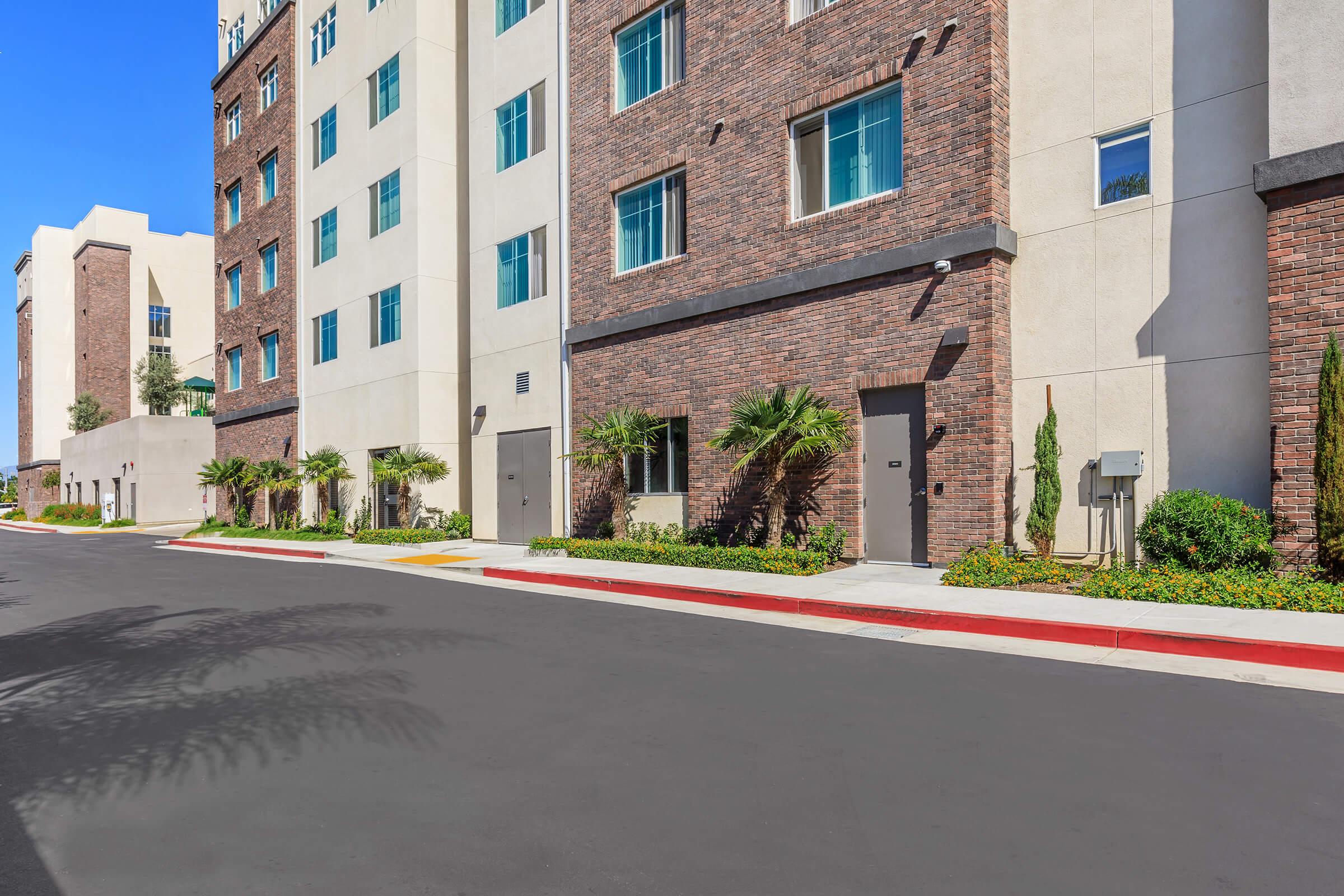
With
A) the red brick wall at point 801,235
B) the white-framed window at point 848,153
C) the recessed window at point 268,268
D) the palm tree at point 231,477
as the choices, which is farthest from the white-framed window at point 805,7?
the palm tree at point 231,477

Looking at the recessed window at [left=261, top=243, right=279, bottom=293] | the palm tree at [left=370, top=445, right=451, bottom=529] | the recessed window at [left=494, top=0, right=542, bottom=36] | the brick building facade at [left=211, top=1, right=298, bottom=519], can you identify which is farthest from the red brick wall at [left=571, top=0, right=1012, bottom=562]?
the recessed window at [left=261, top=243, right=279, bottom=293]

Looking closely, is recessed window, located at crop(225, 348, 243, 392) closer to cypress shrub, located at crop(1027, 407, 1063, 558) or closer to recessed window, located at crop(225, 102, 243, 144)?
recessed window, located at crop(225, 102, 243, 144)

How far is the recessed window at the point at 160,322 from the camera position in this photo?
68.6m

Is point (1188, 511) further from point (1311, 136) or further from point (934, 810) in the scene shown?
point (934, 810)

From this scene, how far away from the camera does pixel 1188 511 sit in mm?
11023

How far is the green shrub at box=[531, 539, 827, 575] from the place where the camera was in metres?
13.9

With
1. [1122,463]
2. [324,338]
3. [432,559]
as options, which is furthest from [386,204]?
[1122,463]

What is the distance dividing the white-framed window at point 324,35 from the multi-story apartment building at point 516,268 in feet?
28.2

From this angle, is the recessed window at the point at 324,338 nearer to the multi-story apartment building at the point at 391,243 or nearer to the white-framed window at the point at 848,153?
the multi-story apartment building at the point at 391,243

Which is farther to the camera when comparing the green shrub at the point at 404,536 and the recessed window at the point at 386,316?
the recessed window at the point at 386,316

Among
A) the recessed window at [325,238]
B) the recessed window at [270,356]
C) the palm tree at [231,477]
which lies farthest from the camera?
the palm tree at [231,477]

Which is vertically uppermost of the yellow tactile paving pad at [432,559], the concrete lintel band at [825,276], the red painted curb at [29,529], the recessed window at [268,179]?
the recessed window at [268,179]

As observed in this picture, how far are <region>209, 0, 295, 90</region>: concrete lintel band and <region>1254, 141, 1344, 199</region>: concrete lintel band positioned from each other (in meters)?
32.7

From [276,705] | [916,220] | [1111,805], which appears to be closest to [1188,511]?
[916,220]
